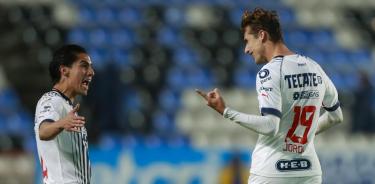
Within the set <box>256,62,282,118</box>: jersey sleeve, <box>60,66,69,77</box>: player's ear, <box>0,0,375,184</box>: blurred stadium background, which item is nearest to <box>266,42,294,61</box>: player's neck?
<box>256,62,282,118</box>: jersey sleeve

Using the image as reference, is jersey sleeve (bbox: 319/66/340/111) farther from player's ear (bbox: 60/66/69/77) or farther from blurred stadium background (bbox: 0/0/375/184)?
blurred stadium background (bbox: 0/0/375/184)

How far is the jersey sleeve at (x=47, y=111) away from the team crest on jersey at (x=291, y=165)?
1.29 meters

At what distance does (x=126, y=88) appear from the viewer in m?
12.5

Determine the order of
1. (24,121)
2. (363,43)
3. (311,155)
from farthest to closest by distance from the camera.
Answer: (363,43)
(24,121)
(311,155)

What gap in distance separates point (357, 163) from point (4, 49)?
6.55 metres

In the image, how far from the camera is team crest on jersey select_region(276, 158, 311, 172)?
502 centimetres

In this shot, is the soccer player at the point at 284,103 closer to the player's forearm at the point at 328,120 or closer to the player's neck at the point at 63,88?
the player's forearm at the point at 328,120

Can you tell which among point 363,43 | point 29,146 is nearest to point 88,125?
point 29,146

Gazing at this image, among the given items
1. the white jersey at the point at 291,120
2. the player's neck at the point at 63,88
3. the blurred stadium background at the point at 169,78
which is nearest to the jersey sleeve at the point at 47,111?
the player's neck at the point at 63,88

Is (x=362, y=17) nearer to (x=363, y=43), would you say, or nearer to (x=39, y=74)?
(x=363, y=43)

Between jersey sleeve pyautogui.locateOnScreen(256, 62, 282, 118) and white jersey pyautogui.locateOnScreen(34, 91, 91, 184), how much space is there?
1.06 meters

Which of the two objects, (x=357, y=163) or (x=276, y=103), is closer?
(x=276, y=103)

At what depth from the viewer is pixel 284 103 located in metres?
5.00

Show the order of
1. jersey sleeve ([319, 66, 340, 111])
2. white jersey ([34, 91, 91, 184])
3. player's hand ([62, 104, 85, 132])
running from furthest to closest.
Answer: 1. jersey sleeve ([319, 66, 340, 111])
2. white jersey ([34, 91, 91, 184])
3. player's hand ([62, 104, 85, 132])
